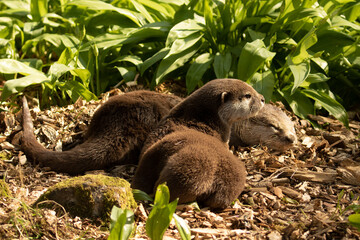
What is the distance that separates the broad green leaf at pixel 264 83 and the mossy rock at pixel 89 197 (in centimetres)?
256

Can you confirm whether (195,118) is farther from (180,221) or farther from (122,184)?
(180,221)

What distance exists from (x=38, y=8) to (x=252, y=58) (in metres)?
3.26

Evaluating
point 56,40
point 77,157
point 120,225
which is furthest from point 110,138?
point 56,40

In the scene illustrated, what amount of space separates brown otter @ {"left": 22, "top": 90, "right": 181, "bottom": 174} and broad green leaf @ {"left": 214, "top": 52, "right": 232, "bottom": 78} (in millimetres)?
940

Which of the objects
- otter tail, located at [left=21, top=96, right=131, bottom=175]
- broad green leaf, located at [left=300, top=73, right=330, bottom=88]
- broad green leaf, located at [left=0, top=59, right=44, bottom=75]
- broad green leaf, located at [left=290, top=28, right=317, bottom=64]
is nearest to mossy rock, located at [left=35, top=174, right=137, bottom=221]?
otter tail, located at [left=21, top=96, right=131, bottom=175]

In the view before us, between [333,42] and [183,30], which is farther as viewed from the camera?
[333,42]

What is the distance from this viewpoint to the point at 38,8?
6617 millimetres

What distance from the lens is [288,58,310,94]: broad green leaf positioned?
17.0ft

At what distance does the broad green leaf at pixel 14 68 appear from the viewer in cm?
539

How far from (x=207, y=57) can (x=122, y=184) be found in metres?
2.77

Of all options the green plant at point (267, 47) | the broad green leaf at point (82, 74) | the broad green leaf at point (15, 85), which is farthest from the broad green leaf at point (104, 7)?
the broad green leaf at point (15, 85)

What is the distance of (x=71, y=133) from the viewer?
17.3 ft

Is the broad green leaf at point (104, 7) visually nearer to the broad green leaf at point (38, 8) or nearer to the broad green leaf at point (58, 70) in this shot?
the broad green leaf at point (38, 8)

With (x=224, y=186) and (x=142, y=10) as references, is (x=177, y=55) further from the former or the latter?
(x=224, y=186)
